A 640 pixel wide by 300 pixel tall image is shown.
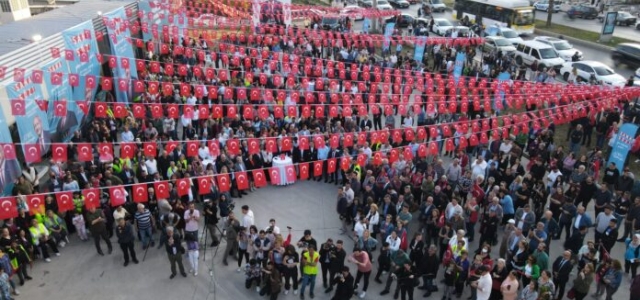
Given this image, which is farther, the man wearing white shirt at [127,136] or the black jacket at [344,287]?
the man wearing white shirt at [127,136]

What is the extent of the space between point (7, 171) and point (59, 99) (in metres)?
3.48

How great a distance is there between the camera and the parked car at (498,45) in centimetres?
2733

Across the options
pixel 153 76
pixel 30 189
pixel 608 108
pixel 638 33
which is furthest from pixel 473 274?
pixel 638 33

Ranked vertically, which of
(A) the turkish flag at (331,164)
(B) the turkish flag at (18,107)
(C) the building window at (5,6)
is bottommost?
(A) the turkish flag at (331,164)

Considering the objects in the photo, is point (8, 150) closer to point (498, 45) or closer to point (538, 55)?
point (538, 55)

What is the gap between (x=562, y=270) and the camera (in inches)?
379

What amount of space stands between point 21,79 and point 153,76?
613 cm

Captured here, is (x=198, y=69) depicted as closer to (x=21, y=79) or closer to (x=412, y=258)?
(x=21, y=79)

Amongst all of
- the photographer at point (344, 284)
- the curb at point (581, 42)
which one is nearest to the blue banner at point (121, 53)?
the photographer at point (344, 284)

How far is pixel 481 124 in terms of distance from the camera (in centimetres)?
1577

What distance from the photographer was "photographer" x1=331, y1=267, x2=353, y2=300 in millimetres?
9516

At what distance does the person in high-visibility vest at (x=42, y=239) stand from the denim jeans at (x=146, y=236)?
2051 millimetres

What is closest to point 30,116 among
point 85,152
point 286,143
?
point 85,152

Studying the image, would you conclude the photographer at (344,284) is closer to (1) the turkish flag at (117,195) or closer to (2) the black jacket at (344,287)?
(2) the black jacket at (344,287)
